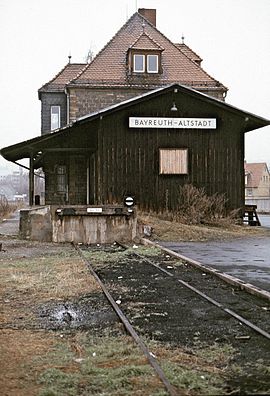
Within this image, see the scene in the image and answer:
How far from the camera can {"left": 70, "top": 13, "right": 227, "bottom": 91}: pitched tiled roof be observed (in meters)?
32.9

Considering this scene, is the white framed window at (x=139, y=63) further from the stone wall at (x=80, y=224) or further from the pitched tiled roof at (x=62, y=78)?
the stone wall at (x=80, y=224)

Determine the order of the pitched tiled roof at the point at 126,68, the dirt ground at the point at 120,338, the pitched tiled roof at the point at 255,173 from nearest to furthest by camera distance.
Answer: the dirt ground at the point at 120,338 → the pitched tiled roof at the point at 126,68 → the pitched tiled roof at the point at 255,173

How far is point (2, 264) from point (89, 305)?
5228 mm

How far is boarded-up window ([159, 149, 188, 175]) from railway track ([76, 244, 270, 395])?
38.3 feet

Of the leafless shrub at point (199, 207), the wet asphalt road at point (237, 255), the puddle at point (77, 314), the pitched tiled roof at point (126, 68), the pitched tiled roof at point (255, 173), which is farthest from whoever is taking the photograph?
the pitched tiled roof at point (255, 173)

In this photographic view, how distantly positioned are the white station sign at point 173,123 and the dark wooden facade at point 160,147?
0.50 ft

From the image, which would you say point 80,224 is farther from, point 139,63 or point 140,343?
point 139,63

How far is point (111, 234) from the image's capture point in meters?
19.3

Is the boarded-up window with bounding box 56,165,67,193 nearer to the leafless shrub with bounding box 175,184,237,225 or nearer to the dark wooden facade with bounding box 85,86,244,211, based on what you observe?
the dark wooden facade with bounding box 85,86,244,211

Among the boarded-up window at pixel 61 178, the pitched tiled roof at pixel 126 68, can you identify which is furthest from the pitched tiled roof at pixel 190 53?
the boarded-up window at pixel 61 178

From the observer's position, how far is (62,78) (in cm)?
3722

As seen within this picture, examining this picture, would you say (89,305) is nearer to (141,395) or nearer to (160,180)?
(141,395)

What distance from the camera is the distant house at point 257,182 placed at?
330ft

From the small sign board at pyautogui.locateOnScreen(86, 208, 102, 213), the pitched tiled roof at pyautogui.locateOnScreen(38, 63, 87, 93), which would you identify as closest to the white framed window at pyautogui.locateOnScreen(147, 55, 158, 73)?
the pitched tiled roof at pyautogui.locateOnScreen(38, 63, 87, 93)
